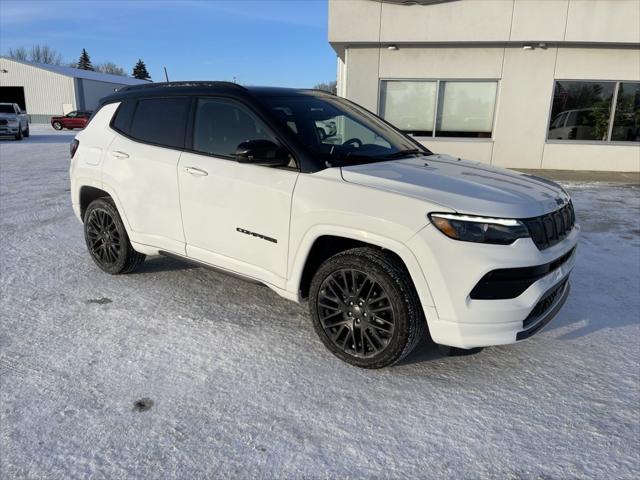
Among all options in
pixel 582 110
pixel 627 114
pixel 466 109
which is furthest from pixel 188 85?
pixel 627 114

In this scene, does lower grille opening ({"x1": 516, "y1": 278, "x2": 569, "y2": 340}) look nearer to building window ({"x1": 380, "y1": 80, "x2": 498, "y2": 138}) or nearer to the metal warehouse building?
building window ({"x1": 380, "y1": 80, "x2": 498, "y2": 138})

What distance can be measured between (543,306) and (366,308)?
1.10 metres

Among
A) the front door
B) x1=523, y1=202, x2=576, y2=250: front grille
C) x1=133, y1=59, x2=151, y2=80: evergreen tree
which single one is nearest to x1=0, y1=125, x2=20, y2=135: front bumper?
the front door

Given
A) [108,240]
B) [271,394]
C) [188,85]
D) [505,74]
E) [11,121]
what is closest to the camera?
[271,394]

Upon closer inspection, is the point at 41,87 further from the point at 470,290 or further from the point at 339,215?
the point at 470,290

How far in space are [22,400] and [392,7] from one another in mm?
11943

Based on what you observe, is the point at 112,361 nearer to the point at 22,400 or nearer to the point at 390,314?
the point at 22,400

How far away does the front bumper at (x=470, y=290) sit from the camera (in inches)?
106

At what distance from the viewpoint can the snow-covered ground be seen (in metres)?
2.38

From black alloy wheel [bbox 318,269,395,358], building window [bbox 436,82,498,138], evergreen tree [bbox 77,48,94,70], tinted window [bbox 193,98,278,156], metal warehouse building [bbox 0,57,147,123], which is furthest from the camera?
evergreen tree [bbox 77,48,94,70]

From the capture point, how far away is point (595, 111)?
1268 cm

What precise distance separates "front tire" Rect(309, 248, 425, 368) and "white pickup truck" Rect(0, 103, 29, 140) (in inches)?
978

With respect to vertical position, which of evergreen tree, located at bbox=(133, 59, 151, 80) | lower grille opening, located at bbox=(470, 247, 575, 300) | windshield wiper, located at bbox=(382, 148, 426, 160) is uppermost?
evergreen tree, located at bbox=(133, 59, 151, 80)

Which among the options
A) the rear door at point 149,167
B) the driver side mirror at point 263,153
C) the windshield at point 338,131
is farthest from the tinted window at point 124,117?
the driver side mirror at point 263,153
